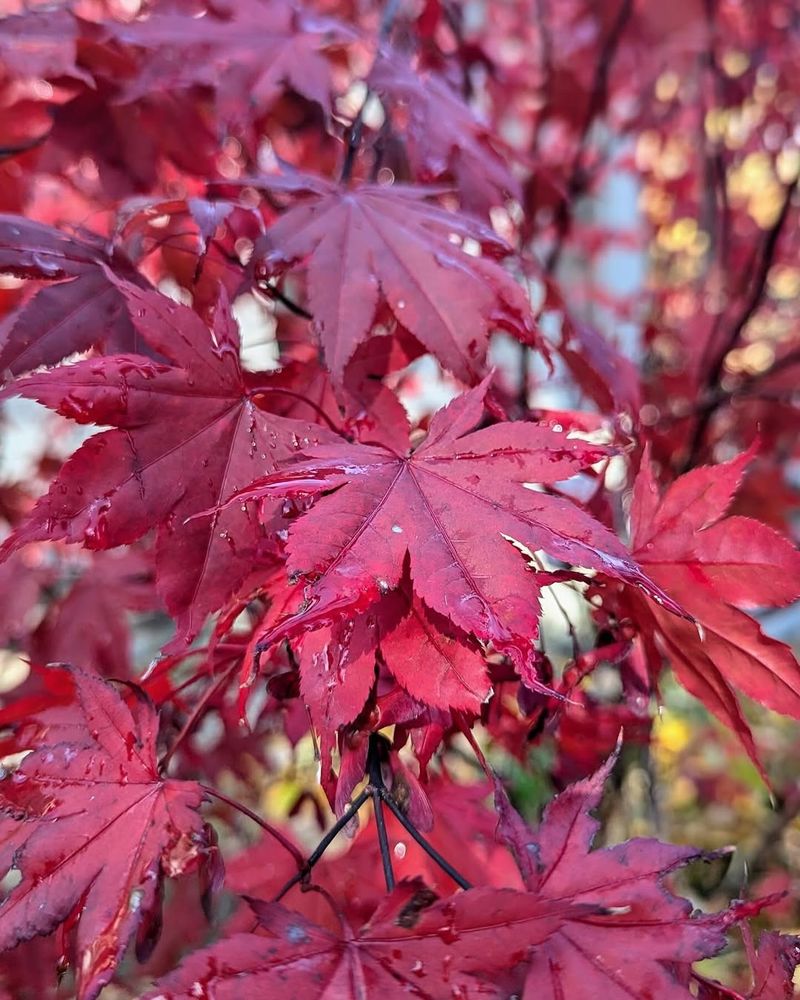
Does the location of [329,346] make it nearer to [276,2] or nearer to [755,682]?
[755,682]

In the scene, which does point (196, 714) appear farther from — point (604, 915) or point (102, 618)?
point (102, 618)

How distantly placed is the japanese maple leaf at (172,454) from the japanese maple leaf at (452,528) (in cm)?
6

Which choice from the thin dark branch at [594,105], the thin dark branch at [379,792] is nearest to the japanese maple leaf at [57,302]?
the thin dark branch at [379,792]

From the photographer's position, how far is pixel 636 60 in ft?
6.33

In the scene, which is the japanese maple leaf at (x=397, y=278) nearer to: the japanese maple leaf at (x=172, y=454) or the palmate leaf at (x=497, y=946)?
the japanese maple leaf at (x=172, y=454)

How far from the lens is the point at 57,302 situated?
0.65 meters

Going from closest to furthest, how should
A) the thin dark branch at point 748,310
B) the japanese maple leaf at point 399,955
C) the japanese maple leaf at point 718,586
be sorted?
the japanese maple leaf at point 399,955, the japanese maple leaf at point 718,586, the thin dark branch at point 748,310

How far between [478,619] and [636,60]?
6.14ft

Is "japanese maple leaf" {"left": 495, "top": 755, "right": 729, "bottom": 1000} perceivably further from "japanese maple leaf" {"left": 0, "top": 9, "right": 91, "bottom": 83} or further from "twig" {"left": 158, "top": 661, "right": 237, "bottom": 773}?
"japanese maple leaf" {"left": 0, "top": 9, "right": 91, "bottom": 83}

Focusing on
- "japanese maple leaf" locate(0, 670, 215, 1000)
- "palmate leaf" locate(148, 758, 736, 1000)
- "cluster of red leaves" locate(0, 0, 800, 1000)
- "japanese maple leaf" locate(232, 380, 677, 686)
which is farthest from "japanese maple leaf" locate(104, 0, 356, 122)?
"palmate leaf" locate(148, 758, 736, 1000)

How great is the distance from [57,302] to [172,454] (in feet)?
0.57

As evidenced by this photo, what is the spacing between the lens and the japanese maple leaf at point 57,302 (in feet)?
2.06

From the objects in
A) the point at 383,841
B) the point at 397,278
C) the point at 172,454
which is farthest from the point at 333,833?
the point at 397,278

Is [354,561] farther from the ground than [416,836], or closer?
farther from the ground
